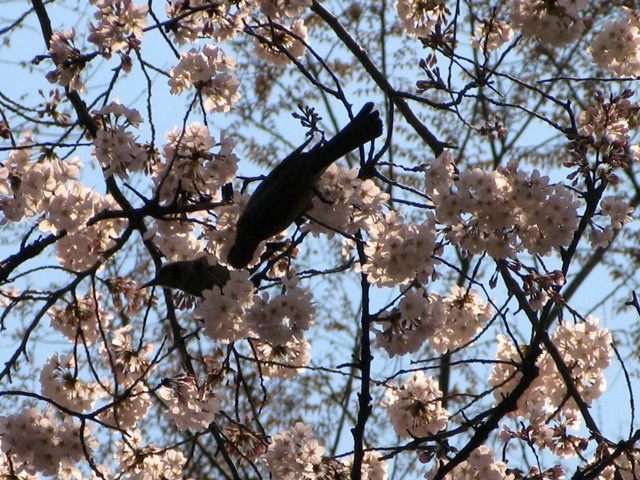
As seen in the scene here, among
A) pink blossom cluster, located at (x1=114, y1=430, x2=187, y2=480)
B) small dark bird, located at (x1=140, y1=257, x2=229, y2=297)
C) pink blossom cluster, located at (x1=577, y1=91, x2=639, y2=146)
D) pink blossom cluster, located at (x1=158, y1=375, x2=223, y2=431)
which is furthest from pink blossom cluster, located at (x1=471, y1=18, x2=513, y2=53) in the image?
pink blossom cluster, located at (x1=114, y1=430, x2=187, y2=480)

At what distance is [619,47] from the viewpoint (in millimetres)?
4074

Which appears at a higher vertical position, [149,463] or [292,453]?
[149,463]

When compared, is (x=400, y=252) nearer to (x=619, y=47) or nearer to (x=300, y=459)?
(x=300, y=459)

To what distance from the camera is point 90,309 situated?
4117mm

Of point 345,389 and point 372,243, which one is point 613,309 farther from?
point 372,243

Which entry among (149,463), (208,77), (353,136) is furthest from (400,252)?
(149,463)

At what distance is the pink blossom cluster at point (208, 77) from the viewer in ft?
11.3

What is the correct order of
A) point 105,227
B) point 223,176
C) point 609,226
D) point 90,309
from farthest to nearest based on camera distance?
point 90,309, point 105,227, point 609,226, point 223,176

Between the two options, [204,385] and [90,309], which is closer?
[204,385]

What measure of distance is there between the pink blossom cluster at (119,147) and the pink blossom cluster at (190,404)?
90cm

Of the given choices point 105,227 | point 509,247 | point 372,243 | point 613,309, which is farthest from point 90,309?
point 613,309

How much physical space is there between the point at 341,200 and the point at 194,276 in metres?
0.65

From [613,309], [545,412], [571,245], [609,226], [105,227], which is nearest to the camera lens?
[571,245]

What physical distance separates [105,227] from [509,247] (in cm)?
182
